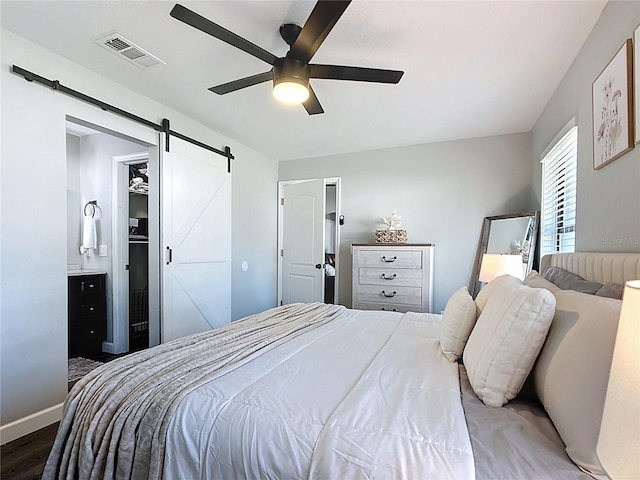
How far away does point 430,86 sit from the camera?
2.50 m

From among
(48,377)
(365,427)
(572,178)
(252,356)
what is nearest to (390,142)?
(572,178)

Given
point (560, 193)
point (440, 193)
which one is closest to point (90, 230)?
point (440, 193)

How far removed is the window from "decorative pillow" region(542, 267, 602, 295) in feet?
1.86

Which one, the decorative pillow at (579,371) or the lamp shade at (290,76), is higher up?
the lamp shade at (290,76)

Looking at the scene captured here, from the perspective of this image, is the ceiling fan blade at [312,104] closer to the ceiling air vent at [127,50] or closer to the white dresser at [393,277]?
the ceiling air vent at [127,50]

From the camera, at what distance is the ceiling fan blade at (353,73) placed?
1.77 m

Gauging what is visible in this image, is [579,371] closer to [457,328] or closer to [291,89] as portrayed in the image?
[457,328]

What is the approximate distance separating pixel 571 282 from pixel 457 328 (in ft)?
1.86

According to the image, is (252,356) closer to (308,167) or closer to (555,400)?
(555,400)

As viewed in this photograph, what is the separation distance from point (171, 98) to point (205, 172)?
2.67ft

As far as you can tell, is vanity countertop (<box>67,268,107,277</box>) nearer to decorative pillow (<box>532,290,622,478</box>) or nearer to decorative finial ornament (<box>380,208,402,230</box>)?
decorative finial ornament (<box>380,208,402,230</box>)

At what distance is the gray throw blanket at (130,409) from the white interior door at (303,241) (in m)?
2.96

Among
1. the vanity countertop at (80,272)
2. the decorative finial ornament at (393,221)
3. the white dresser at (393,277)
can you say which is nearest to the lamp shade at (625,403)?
the white dresser at (393,277)

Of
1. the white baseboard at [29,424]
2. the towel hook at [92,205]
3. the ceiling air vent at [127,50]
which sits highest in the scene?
the ceiling air vent at [127,50]
